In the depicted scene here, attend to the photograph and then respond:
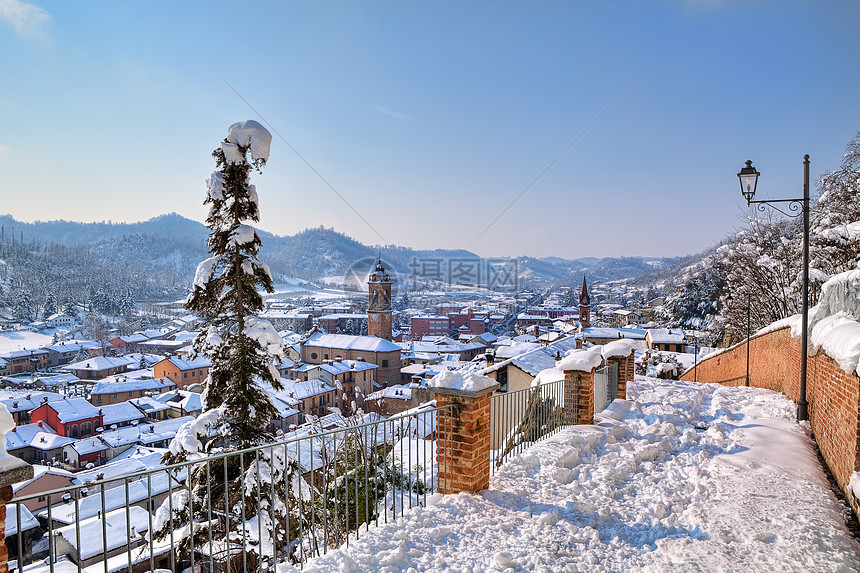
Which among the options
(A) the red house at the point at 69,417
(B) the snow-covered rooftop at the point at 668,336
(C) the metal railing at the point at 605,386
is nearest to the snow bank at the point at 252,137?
(C) the metal railing at the point at 605,386

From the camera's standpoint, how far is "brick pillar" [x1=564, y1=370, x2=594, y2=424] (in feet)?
24.2

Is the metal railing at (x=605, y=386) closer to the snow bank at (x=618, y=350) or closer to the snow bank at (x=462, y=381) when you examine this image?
the snow bank at (x=618, y=350)

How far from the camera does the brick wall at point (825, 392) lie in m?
4.31

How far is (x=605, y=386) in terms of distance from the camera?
890cm

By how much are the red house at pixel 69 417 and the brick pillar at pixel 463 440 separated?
39365 millimetres

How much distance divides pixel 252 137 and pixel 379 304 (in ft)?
182

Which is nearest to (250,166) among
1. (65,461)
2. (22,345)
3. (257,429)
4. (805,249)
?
(257,429)

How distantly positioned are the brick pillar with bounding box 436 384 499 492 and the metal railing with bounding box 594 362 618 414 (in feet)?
12.0

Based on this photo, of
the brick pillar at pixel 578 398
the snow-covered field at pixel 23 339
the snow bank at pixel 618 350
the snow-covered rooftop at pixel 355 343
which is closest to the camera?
the brick pillar at pixel 578 398

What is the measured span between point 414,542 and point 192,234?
17294cm

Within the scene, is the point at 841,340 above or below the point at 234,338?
above

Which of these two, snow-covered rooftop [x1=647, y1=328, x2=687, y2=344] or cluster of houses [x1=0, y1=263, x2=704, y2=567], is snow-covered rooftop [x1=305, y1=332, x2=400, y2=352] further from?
snow-covered rooftop [x1=647, y1=328, x2=687, y2=344]

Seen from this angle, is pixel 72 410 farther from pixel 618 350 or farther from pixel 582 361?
pixel 582 361

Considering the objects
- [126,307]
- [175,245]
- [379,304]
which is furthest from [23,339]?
[175,245]
